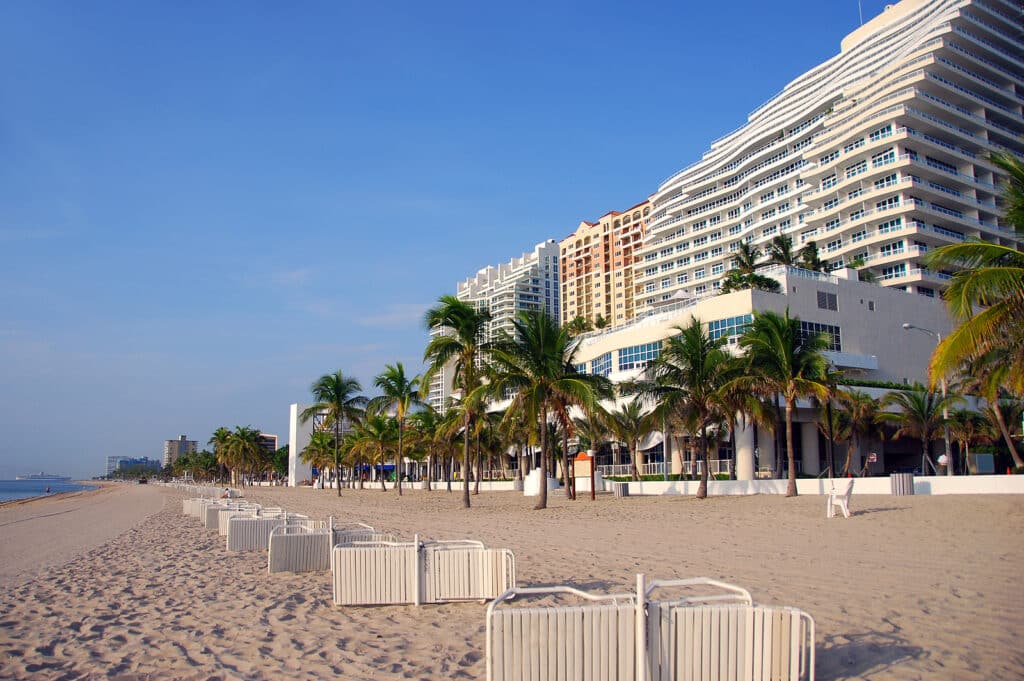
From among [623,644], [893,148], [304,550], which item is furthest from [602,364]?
[623,644]

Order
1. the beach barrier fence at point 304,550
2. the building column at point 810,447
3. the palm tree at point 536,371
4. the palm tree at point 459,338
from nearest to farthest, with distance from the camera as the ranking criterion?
the beach barrier fence at point 304,550 < the palm tree at point 536,371 < the palm tree at point 459,338 < the building column at point 810,447

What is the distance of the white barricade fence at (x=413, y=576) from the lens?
8.42 meters

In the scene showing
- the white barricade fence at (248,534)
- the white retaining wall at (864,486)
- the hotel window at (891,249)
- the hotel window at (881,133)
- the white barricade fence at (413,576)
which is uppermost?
the hotel window at (881,133)

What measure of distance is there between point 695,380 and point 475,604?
2292 cm

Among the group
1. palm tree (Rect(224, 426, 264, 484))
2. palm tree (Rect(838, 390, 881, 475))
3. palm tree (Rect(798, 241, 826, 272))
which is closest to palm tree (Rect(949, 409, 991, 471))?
palm tree (Rect(838, 390, 881, 475))

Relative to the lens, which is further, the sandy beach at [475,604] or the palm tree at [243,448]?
the palm tree at [243,448]

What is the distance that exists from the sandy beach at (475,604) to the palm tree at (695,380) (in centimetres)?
1195

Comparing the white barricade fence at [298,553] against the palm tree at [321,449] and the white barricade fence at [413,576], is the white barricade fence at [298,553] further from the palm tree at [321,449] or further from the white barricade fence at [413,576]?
the palm tree at [321,449]

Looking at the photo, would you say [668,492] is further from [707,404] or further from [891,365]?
[891,365]

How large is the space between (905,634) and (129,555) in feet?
45.1

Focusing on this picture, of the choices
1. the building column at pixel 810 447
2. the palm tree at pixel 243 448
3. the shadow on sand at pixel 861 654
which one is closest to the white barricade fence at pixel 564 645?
the shadow on sand at pixel 861 654

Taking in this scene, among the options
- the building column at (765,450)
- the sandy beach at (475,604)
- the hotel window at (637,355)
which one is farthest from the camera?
the hotel window at (637,355)

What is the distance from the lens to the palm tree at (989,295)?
1492cm

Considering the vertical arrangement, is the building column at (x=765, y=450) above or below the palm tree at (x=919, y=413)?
below
